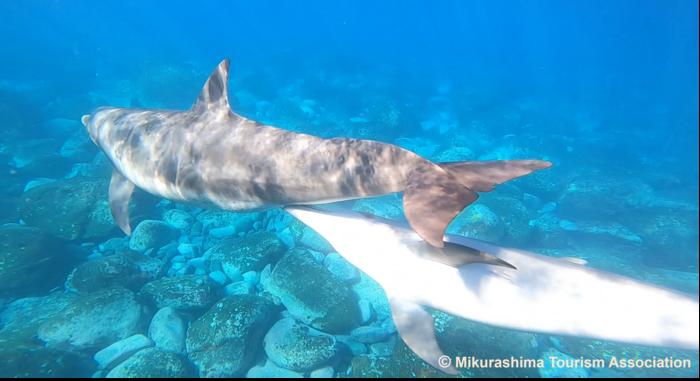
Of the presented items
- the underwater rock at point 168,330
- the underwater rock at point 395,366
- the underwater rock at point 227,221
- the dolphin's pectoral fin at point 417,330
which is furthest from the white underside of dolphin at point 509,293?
the underwater rock at point 227,221

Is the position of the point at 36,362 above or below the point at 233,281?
below

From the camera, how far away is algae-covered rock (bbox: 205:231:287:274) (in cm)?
822

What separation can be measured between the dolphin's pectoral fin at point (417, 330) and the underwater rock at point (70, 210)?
851 cm

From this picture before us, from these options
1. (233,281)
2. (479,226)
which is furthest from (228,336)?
(479,226)

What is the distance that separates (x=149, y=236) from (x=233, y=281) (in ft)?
8.90

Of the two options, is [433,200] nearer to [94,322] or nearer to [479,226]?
[479,226]

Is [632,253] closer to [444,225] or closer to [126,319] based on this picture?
[444,225]

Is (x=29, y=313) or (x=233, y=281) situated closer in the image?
(x=29, y=313)

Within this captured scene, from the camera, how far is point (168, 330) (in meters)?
6.57

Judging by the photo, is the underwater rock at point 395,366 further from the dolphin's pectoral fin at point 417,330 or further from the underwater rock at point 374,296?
the underwater rock at point 374,296

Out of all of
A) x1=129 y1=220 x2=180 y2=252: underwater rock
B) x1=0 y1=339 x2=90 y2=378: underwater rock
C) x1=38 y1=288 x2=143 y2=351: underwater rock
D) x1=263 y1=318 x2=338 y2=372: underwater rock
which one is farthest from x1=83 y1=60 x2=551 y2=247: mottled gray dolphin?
x1=0 y1=339 x2=90 y2=378: underwater rock

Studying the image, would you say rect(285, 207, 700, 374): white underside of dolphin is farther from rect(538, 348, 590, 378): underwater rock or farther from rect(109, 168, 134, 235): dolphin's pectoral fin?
rect(109, 168, 134, 235): dolphin's pectoral fin

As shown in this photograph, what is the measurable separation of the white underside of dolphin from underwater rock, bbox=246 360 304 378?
99.7 inches

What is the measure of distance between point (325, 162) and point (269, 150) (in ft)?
3.26
